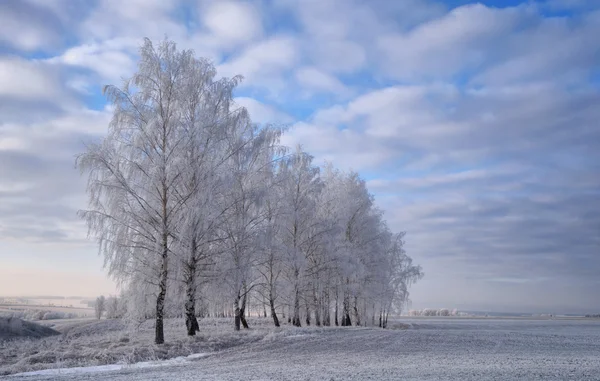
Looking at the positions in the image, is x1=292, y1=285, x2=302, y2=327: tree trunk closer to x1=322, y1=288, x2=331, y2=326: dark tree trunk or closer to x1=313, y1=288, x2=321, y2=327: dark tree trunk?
x1=313, y1=288, x2=321, y2=327: dark tree trunk

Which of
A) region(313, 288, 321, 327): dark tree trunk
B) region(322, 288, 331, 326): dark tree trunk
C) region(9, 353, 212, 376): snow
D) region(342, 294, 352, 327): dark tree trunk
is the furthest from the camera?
region(342, 294, 352, 327): dark tree trunk

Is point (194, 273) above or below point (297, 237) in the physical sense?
below

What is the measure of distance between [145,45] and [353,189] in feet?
89.4

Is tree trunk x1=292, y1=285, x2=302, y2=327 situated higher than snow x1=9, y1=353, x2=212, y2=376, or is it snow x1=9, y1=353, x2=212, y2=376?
tree trunk x1=292, y1=285, x2=302, y2=327

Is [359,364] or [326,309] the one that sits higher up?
[326,309]

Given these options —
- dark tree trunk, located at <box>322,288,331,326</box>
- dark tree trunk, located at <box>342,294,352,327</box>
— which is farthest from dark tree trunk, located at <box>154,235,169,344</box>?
dark tree trunk, located at <box>342,294,352,327</box>

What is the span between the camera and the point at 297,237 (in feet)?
135

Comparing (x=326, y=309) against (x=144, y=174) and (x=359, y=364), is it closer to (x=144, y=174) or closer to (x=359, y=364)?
(x=144, y=174)

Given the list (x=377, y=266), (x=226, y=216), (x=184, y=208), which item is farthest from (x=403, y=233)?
(x=184, y=208)

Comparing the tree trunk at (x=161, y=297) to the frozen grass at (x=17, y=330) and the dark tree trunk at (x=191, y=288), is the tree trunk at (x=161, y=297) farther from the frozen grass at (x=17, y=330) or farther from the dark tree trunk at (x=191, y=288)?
the frozen grass at (x=17, y=330)

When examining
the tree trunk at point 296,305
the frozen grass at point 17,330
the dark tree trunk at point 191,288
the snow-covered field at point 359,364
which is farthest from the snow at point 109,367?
the frozen grass at point 17,330

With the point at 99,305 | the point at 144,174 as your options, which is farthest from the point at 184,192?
the point at 99,305

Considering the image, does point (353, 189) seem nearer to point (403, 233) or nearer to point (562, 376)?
point (403, 233)

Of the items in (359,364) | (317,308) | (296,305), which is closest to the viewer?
(359,364)
